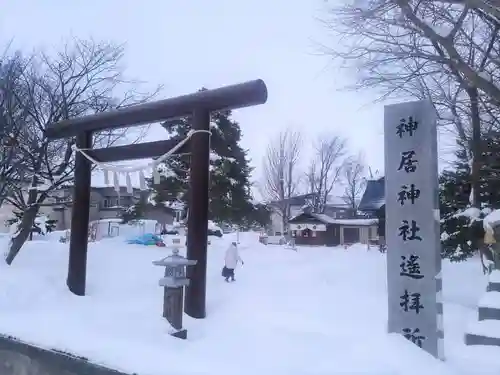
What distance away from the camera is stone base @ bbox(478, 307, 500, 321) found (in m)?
7.51

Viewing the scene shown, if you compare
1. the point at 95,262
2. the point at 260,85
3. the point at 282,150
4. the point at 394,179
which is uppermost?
the point at 282,150

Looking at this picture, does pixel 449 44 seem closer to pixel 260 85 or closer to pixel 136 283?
pixel 260 85

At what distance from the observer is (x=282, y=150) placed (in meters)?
40.4

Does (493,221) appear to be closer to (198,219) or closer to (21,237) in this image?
(198,219)

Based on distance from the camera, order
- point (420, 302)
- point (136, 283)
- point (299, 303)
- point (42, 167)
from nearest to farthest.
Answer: point (420, 302) < point (136, 283) < point (299, 303) < point (42, 167)

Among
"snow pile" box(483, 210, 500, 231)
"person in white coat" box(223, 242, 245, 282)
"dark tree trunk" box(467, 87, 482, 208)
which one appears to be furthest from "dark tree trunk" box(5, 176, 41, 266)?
"dark tree trunk" box(467, 87, 482, 208)

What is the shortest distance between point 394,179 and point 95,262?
24.3 ft

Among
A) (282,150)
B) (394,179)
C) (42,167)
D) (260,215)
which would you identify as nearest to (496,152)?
(394,179)

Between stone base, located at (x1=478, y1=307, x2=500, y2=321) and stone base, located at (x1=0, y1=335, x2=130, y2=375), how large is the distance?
6.55 metres

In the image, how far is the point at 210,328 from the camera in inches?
229

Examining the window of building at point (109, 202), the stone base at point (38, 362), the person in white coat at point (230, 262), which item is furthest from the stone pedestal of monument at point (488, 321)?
the window of building at point (109, 202)

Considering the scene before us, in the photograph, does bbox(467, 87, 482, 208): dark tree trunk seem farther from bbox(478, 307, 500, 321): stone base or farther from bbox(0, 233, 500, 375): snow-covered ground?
bbox(478, 307, 500, 321): stone base

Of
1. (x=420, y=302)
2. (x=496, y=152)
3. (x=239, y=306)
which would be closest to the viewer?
(x=420, y=302)

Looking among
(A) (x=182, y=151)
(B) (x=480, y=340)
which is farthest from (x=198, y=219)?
(B) (x=480, y=340)
